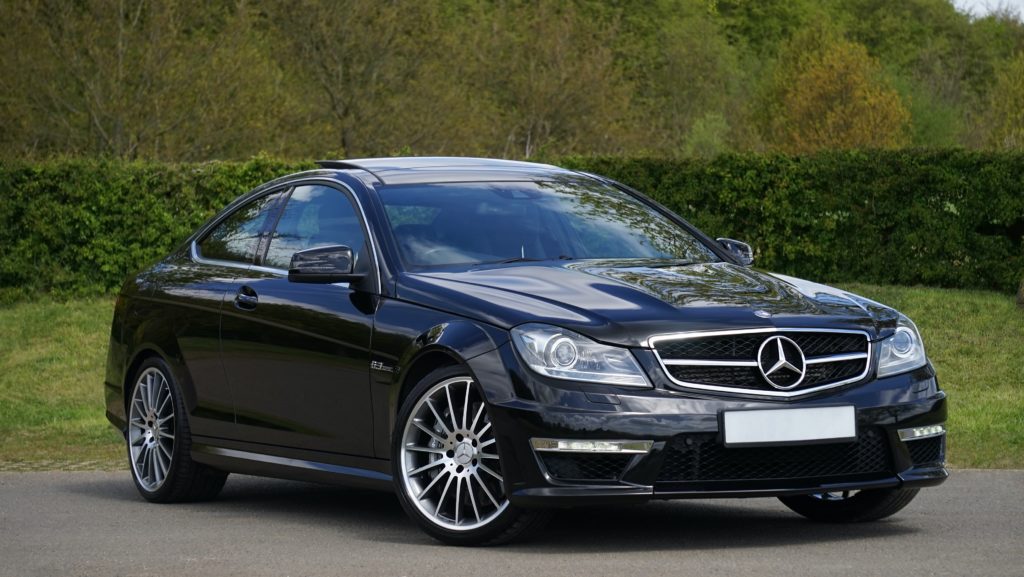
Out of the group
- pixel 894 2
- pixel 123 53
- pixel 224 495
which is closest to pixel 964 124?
pixel 894 2

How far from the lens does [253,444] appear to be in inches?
339

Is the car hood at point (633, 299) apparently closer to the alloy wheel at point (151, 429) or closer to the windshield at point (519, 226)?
the windshield at point (519, 226)

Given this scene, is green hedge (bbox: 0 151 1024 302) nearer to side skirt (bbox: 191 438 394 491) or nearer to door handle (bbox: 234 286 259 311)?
side skirt (bbox: 191 438 394 491)

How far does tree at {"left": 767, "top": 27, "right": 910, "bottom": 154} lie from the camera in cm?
4675

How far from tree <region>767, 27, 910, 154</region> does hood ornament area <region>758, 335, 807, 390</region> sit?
3927cm

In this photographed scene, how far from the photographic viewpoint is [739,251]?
8.80 metres

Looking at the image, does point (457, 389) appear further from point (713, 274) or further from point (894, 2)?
point (894, 2)

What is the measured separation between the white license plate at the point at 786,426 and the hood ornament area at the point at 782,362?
130 mm

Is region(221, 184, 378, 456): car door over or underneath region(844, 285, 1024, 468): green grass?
over

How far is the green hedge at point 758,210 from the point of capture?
21938 mm

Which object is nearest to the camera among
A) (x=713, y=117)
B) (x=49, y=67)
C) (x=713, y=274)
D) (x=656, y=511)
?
(x=713, y=274)

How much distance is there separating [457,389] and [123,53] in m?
25.1

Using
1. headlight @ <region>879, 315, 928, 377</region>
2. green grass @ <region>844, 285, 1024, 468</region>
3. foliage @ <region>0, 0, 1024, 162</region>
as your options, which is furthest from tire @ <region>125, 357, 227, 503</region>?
foliage @ <region>0, 0, 1024, 162</region>

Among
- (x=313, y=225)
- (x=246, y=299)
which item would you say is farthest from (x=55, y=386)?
(x=313, y=225)
